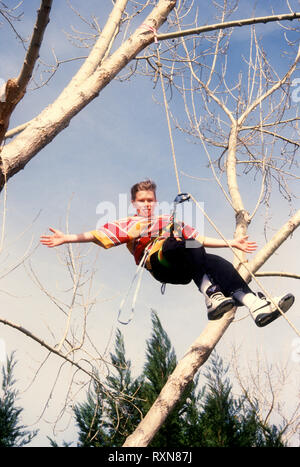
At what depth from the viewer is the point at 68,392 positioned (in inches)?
165

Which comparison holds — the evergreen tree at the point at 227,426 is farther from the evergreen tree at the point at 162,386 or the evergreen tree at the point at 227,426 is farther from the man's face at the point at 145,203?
the man's face at the point at 145,203

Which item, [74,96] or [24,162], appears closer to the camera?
[24,162]

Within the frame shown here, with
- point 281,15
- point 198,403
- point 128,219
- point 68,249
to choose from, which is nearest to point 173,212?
point 128,219

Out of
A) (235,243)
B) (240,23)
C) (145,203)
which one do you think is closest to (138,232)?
(145,203)

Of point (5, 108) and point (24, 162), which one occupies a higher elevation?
point (5, 108)

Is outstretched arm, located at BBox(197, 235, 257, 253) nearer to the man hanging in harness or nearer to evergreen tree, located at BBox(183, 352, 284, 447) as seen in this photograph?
the man hanging in harness

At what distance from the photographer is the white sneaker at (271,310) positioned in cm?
305

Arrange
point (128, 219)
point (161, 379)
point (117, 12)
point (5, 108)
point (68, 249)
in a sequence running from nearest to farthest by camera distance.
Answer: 1. point (5, 108)
2. point (128, 219)
3. point (117, 12)
4. point (68, 249)
5. point (161, 379)

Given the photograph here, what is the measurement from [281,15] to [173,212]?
5.93ft

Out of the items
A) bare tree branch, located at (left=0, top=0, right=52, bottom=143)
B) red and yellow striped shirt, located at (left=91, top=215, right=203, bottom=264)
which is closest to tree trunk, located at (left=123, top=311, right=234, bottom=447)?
red and yellow striped shirt, located at (left=91, top=215, right=203, bottom=264)

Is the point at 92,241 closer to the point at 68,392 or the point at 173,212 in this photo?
the point at 173,212

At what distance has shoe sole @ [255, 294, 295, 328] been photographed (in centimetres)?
305

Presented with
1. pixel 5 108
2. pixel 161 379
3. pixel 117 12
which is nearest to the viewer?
pixel 5 108
